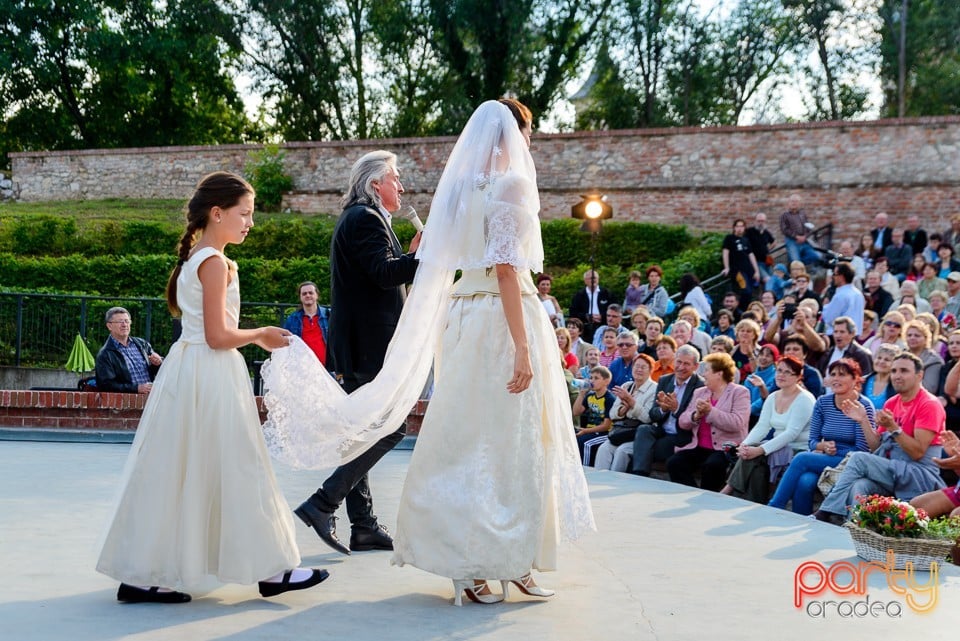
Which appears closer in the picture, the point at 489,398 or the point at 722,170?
the point at 489,398

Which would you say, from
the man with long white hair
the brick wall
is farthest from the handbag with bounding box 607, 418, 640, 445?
the man with long white hair

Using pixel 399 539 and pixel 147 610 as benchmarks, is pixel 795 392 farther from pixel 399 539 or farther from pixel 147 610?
pixel 147 610

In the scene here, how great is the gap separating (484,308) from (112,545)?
5.81 feet

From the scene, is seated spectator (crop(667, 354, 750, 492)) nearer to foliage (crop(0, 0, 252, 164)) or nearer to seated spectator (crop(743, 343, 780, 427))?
seated spectator (crop(743, 343, 780, 427))

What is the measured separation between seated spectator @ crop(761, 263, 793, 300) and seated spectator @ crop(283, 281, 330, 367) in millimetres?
8734

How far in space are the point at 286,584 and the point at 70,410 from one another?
7.20m

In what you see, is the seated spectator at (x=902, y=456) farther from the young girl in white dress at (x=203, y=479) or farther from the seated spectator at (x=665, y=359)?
the young girl in white dress at (x=203, y=479)

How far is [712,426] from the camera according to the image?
9828 mm

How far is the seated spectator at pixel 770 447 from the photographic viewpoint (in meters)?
9.17

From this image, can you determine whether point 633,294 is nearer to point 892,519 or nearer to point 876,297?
point 876,297

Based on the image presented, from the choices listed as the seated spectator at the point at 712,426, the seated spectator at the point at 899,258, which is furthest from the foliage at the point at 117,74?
the seated spectator at the point at 712,426

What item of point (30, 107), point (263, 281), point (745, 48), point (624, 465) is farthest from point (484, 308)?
point (30, 107)

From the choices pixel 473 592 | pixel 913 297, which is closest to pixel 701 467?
pixel 473 592
